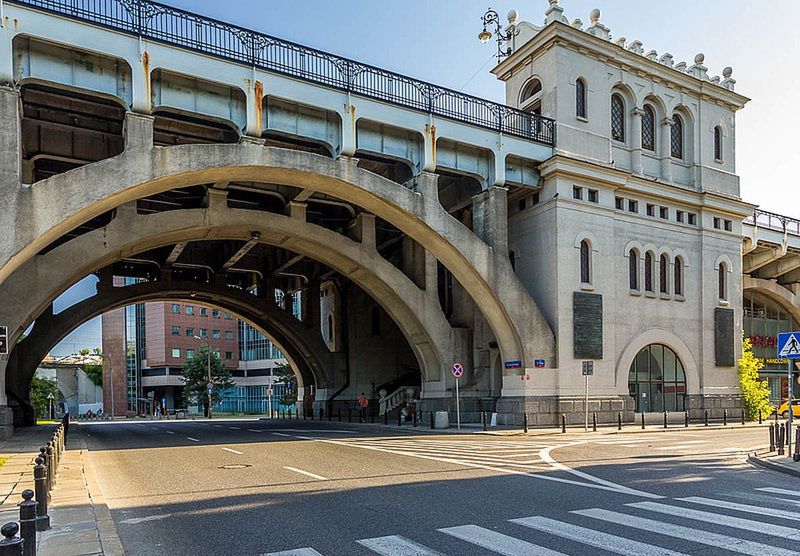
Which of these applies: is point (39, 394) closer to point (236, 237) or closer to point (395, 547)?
point (236, 237)

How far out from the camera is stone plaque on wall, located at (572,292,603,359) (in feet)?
105

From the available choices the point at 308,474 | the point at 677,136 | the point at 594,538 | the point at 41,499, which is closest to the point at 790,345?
the point at 594,538

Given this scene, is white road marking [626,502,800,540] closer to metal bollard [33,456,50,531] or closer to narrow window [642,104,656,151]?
metal bollard [33,456,50,531]

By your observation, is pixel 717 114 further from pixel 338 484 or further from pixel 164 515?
pixel 164 515

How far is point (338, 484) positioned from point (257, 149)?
15.7m

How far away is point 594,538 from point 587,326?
2468cm

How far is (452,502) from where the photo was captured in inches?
435

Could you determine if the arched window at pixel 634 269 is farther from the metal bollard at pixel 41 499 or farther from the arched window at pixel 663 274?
the metal bollard at pixel 41 499

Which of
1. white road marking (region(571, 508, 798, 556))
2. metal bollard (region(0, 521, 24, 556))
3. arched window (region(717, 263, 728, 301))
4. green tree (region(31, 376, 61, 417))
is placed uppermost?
arched window (region(717, 263, 728, 301))

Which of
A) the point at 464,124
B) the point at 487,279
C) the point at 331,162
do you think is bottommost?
the point at 487,279

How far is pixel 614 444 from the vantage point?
867 inches

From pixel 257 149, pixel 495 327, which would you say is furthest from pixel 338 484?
pixel 495 327

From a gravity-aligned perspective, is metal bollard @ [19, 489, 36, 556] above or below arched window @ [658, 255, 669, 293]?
below

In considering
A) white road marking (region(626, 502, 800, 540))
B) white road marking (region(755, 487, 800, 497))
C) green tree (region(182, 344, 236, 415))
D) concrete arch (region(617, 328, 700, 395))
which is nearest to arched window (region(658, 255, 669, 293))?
concrete arch (region(617, 328, 700, 395))
